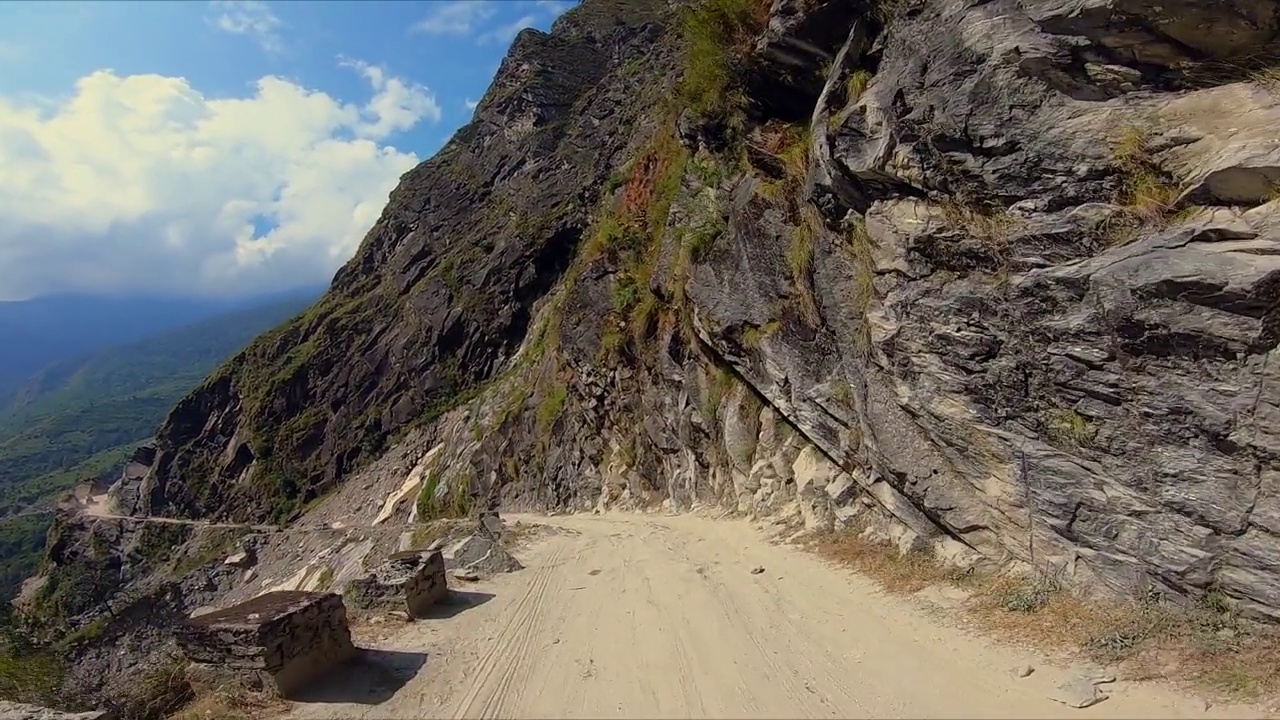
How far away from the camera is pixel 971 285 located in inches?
335

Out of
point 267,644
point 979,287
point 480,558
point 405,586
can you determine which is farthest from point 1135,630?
point 480,558

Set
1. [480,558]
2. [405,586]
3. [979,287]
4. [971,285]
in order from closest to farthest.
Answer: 1. [979,287]
2. [971,285]
3. [405,586]
4. [480,558]

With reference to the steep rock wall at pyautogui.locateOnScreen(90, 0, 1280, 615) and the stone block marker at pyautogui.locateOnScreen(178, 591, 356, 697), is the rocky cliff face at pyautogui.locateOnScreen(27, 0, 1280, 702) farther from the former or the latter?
the stone block marker at pyautogui.locateOnScreen(178, 591, 356, 697)

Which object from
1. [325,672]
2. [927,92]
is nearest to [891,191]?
[927,92]

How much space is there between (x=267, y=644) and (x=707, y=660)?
4368 mm

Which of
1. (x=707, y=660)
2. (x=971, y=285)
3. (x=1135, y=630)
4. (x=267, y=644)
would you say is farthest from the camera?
(x=971, y=285)

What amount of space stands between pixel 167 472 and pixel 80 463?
15942 centimetres

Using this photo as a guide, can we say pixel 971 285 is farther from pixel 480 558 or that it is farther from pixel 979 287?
pixel 480 558

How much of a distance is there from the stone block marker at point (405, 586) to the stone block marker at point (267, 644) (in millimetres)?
1953

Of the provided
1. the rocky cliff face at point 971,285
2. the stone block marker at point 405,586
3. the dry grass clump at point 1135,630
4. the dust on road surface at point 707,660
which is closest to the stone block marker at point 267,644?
the dust on road surface at point 707,660

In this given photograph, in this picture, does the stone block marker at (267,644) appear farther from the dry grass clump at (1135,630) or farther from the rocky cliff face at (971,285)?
the rocky cliff face at (971,285)

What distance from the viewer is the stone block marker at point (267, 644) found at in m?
6.98

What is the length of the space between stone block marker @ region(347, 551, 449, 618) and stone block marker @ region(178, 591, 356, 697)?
1953 mm

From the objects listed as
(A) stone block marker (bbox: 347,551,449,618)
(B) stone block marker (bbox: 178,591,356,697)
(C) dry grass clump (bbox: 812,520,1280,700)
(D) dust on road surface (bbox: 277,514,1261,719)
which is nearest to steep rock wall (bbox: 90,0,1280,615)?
(C) dry grass clump (bbox: 812,520,1280,700)
